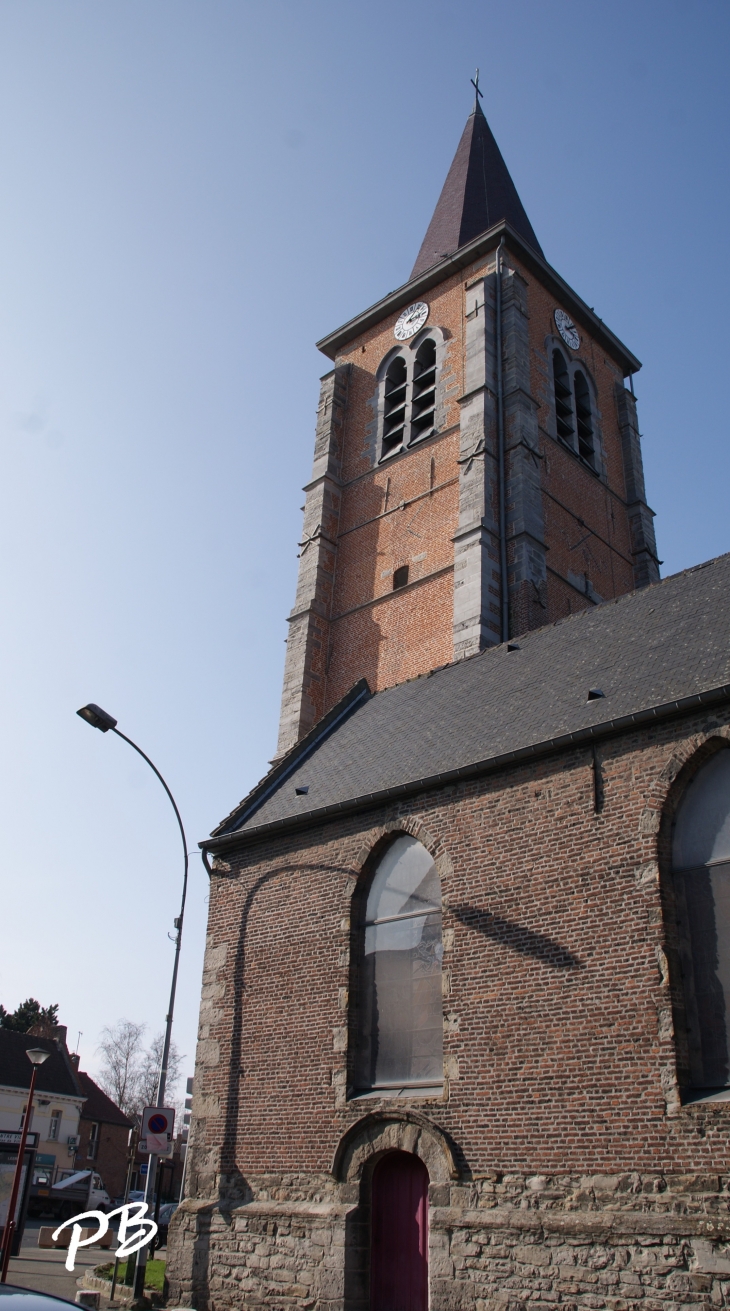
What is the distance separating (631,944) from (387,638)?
13371 millimetres

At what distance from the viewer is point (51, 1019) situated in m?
45.6

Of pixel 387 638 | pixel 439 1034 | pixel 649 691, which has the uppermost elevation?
pixel 387 638

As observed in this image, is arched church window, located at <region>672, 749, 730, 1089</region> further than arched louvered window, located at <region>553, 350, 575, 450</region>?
No

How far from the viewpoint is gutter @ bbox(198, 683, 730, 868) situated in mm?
9422

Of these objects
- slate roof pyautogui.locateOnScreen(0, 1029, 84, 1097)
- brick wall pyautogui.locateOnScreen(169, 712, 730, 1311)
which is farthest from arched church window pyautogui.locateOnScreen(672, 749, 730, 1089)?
slate roof pyautogui.locateOnScreen(0, 1029, 84, 1097)

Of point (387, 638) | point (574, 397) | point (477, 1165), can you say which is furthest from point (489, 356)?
point (477, 1165)

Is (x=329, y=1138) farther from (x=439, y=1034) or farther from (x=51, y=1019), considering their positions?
(x=51, y=1019)

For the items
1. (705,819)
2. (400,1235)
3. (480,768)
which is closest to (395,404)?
(480,768)

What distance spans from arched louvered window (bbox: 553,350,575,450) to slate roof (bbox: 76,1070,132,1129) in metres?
31.4

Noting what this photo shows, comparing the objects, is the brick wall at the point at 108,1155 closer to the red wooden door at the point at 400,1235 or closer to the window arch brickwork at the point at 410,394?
the window arch brickwork at the point at 410,394

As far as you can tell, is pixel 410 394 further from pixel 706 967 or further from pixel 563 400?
pixel 706 967

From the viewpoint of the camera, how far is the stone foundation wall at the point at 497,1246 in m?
7.79

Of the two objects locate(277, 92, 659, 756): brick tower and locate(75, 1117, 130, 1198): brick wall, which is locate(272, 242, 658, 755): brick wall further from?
locate(75, 1117, 130, 1198): brick wall

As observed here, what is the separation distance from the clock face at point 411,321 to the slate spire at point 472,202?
3.15 feet
